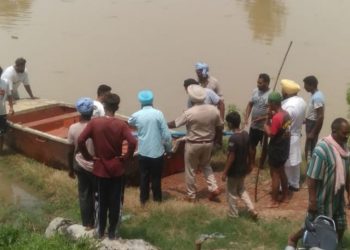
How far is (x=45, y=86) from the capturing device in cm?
1402

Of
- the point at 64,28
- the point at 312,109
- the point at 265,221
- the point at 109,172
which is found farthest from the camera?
the point at 64,28

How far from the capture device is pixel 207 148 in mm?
7363

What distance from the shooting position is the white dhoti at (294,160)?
770 centimetres

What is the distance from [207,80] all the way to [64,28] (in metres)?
12.3

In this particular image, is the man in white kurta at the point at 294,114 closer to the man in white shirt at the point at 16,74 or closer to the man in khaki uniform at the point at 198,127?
the man in khaki uniform at the point at 198,127

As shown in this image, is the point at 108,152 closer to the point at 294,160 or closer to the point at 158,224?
the point at 158,224

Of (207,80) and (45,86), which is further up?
(207,80)

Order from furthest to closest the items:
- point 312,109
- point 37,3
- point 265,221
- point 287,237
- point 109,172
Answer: point 37,3 → point 312,109 → point 265,221 → point 287,237 → point 109,172

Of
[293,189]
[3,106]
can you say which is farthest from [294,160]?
[3,106]

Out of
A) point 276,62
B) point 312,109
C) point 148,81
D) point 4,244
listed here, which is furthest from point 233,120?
point 276,62

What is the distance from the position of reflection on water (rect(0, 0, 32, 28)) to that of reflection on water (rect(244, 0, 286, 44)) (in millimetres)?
8144

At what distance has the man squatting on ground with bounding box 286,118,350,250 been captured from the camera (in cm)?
527

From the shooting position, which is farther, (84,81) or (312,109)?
(84,81)

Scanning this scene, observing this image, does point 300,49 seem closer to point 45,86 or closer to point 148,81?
point 148,81
